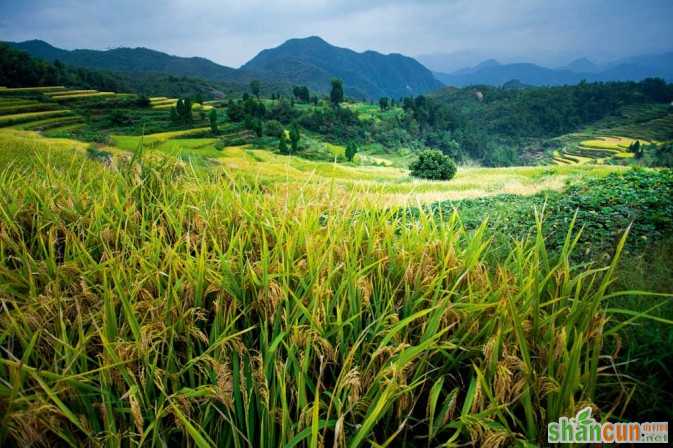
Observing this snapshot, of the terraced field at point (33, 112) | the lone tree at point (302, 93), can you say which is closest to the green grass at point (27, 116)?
the terraced field at point (33, 112)

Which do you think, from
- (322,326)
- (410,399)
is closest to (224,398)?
(322,326)

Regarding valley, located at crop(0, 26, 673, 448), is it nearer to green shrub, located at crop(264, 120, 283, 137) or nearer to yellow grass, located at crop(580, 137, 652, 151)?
green shrub, located at crop(264, 120, 283, 137)

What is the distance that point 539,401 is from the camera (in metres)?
1.21

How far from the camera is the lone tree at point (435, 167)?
3559 centimetres

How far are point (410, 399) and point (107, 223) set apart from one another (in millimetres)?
2039

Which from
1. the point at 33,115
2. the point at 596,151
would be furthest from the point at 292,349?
the point at 596,151

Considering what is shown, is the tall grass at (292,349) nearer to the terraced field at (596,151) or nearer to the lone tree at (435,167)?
the lone tree at (435,167)

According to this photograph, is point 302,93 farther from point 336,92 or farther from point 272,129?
point 272,129

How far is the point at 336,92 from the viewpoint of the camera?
118 m

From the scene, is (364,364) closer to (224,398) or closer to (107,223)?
(224,398)

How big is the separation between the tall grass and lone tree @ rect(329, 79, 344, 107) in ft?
398

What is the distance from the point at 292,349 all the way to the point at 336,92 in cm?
12522

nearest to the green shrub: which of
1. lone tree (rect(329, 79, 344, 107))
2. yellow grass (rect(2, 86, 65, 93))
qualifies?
yellow grass (rect(2, 86, 65, 93))

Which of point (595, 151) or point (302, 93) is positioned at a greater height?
point (302, 93)
